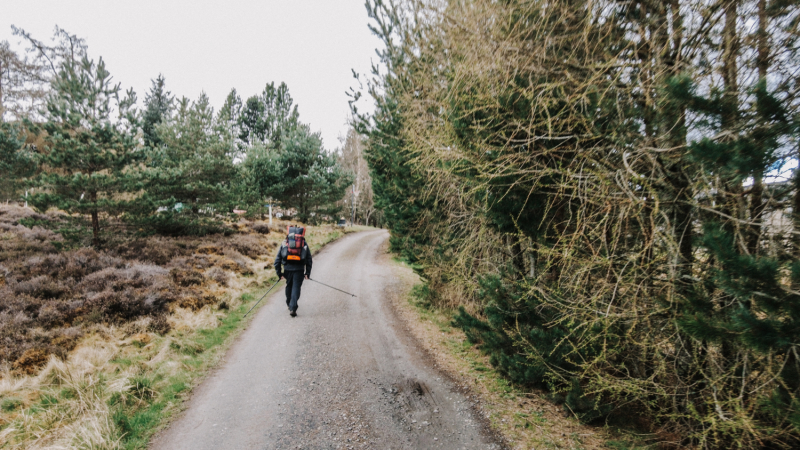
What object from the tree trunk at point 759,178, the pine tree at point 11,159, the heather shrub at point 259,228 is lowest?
the heather shrub at point 259,228

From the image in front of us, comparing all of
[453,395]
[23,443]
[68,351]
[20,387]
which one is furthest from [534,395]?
[68,351]

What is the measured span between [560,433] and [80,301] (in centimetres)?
1011

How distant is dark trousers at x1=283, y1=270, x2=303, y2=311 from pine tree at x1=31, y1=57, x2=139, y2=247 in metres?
8.22

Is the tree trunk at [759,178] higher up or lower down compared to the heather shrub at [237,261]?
higher up

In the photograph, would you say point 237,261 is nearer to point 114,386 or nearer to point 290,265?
point 290,265

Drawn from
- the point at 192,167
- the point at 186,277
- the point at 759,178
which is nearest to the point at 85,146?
the point at 192,167

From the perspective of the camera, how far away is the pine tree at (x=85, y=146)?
10.7 metres

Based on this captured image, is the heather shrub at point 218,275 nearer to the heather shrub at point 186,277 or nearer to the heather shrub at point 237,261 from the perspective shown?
the heather shrub at point 186,277

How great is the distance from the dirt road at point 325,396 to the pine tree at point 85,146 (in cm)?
855

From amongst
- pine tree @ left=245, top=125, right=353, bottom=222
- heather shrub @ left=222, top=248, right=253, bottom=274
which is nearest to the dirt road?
heather shrub @ left=222, top=248, right=253, bottom=274

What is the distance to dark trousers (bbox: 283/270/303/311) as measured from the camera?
26.3 feet

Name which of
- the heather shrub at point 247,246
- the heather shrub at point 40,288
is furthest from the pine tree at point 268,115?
the heather shrub at point 40,288

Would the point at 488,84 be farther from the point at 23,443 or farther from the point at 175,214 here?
the point at 175,214

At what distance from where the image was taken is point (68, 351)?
610 centimetres
